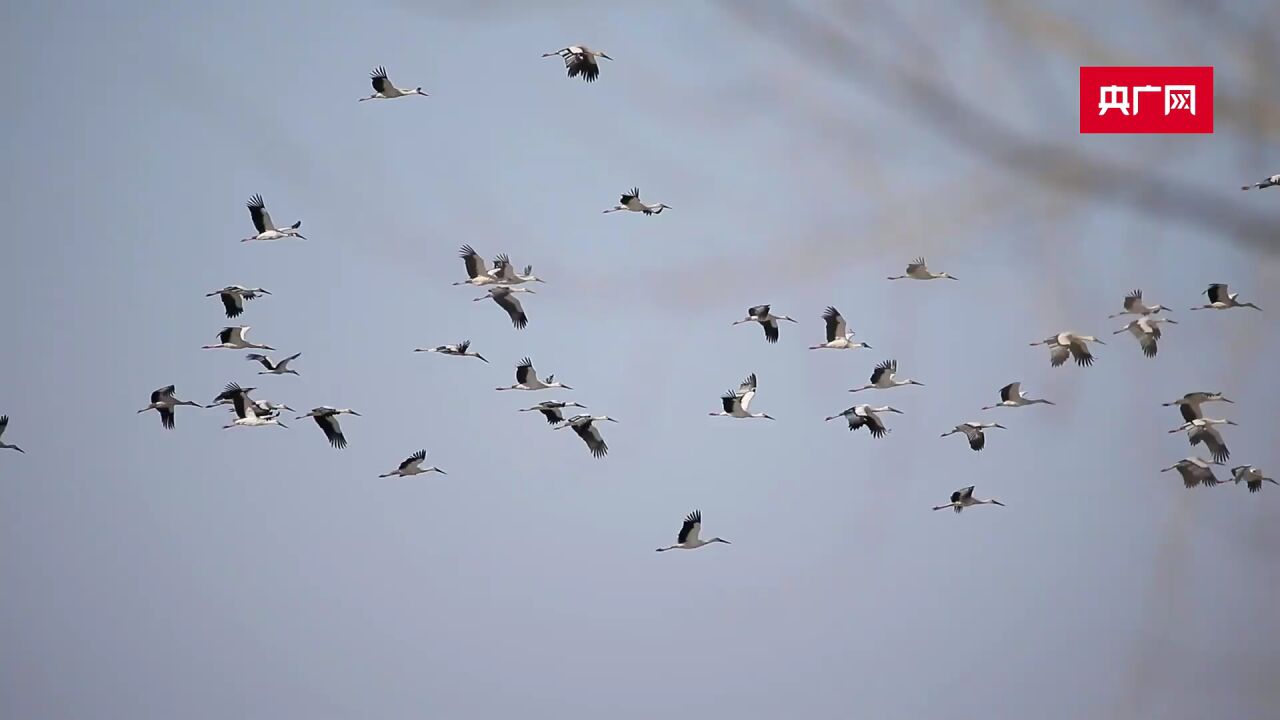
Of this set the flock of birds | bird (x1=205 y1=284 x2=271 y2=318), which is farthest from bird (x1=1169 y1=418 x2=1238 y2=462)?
bird (x1=205 y1=284 x2=271 y2=318)

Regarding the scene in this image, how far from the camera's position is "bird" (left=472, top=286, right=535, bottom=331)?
3341 cm

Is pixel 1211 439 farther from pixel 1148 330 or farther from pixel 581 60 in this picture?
pixel 581 60

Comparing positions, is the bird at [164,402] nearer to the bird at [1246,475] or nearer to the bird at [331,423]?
the bird at [331,423]

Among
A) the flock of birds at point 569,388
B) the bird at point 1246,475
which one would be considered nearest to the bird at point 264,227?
the flock of birds at point 569,388

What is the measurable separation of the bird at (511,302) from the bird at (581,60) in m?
6.25

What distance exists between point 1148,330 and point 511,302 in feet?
42.2

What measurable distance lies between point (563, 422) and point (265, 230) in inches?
287

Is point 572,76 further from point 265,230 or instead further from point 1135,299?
point 1135,299

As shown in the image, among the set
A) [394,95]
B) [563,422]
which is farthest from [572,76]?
[563,422]

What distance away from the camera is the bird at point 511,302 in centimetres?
3341

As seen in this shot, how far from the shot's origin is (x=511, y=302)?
33719 millimetres

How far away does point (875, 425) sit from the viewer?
33.0 m

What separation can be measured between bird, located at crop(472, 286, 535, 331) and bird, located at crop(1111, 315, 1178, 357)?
12.1m

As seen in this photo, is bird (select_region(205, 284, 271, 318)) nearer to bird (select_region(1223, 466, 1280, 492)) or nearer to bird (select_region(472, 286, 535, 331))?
Answer: bird (select_region(472, 286, 535, 331))
